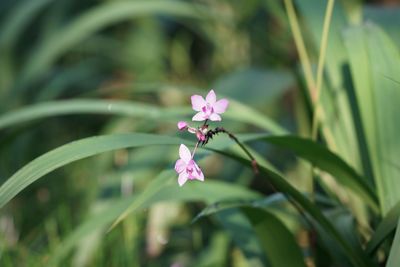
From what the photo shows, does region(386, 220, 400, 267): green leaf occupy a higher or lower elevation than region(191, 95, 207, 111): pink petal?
lower

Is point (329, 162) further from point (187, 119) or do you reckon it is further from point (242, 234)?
point (187, 119)

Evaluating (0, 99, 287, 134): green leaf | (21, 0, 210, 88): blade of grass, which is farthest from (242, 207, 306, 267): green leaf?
(21, 0, 210, 88): blade of grass

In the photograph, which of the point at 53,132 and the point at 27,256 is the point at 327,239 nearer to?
the point at 27,256

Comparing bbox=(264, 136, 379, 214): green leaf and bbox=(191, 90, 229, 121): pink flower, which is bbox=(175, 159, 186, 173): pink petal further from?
bbox=(264, 136, 379, 214): green leaf

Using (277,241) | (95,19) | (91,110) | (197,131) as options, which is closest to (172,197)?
(277,241)

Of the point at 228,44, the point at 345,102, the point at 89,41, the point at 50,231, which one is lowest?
the point at 345,102

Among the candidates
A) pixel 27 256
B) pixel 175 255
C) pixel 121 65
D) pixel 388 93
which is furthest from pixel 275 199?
pixel 121 65
